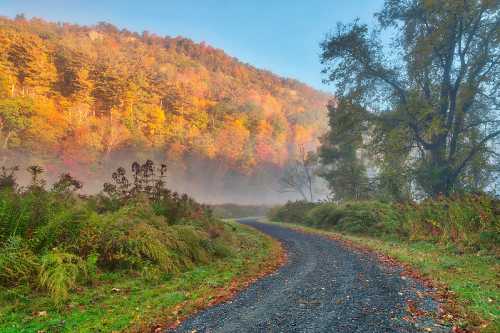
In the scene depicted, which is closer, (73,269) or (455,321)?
(455,321)

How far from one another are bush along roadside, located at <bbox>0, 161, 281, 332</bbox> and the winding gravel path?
716mm

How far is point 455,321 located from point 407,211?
13808mm

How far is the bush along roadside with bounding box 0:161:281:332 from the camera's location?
595 centimetres

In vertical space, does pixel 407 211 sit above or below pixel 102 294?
above

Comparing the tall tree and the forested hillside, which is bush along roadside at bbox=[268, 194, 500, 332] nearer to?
the tall tree

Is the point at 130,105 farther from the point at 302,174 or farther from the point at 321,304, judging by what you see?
the point at 321,304

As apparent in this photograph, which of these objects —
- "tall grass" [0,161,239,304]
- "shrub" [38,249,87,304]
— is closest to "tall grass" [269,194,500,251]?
"tall grass" [0,161,239,304]

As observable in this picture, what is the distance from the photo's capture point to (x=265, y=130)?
78.9 meters

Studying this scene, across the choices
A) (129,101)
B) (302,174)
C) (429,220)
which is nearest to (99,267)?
(429,220)

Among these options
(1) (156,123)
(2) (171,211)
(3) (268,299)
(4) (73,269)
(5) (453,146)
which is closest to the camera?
(3) (268,299)

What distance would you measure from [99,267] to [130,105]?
49.5 meters

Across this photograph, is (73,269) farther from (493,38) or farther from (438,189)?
(493,38)

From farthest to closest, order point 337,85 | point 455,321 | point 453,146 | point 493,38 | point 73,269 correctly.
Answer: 1. point 337,85
2. point 453,146
3. point 493,38
4. point 73,269
5. point 455,321

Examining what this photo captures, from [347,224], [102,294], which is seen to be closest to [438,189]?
[347,224]
